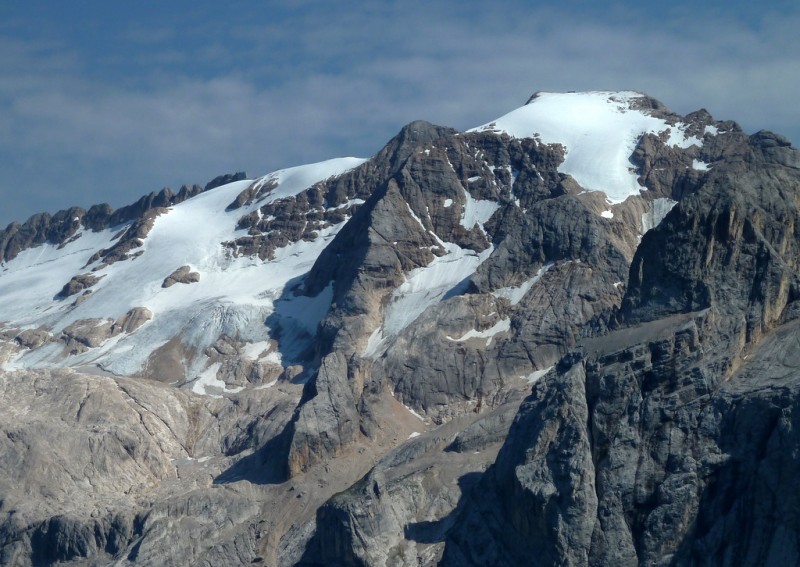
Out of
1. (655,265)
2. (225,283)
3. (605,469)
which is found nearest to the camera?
(605,469)

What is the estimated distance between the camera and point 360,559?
87188 mm

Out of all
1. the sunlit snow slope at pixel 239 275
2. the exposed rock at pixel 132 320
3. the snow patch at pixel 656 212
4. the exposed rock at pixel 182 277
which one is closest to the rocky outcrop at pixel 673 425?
the sunlit snow slope at pixel 239 275

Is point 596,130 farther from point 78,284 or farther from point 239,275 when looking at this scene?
point 78,284

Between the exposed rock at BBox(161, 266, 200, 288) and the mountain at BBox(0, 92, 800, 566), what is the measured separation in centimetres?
30

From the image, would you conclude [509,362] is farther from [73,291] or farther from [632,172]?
[73,291]

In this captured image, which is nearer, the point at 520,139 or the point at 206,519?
the point at 206,519

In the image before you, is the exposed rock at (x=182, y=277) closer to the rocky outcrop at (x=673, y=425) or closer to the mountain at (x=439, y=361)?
the mountain at (x=439, y=361)

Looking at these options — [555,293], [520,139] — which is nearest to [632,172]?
[520,139]

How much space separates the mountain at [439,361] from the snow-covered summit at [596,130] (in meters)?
0.43

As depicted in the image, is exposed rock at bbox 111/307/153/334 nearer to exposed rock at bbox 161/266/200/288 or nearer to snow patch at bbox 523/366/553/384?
exposed rock at bbox 161/266/200/288

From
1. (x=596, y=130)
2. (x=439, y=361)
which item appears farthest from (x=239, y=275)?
(x=439, y=361)

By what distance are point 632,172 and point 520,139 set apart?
40.4 ft

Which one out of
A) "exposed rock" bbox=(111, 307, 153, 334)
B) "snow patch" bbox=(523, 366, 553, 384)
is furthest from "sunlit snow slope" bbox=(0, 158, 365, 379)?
"snow patch" bbox=(523, 366, 553, 384)

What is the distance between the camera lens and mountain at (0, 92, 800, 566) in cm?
6969
